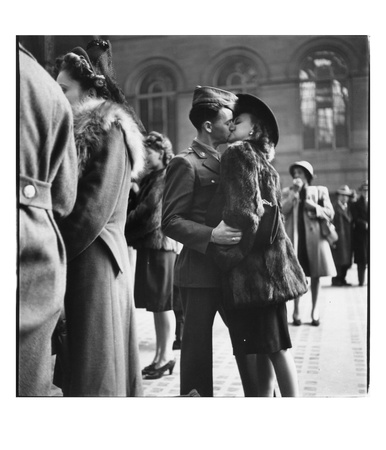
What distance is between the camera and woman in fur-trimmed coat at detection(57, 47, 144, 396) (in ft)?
9.41

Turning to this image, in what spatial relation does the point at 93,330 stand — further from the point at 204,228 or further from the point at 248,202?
the point at 248,202

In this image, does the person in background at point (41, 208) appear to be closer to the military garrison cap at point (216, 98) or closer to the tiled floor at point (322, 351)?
the tiled floor at point (322, 351)

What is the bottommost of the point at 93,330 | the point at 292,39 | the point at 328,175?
the point at 93,330

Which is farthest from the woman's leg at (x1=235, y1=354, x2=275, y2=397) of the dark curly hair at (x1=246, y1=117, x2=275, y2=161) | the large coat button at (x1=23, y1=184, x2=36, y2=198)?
the large coat button at (x1=23, y1=184, x2=36, y2=198)

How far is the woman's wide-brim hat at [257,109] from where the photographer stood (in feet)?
10.0

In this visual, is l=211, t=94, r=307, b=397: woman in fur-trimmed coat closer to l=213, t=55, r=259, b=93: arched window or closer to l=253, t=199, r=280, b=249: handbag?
l=253, t=199, r=280, b=249: handbag

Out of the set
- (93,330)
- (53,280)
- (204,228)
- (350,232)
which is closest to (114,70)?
(204,228)

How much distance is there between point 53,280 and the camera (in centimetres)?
280

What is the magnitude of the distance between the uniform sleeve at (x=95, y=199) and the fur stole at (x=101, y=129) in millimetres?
46

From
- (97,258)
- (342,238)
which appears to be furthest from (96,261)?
(342,238)

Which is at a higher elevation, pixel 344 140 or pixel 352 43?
pixel 352 43

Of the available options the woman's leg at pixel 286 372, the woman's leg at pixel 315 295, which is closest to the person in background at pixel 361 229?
the woman's leg at pixel 315 295

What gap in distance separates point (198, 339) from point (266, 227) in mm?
758

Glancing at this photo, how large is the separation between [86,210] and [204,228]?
0.67 m
